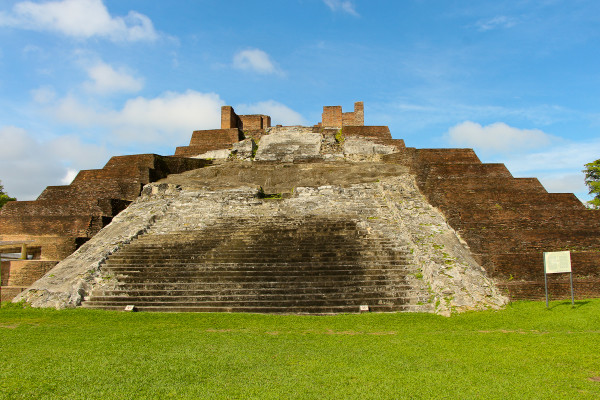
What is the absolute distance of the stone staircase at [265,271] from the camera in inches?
349

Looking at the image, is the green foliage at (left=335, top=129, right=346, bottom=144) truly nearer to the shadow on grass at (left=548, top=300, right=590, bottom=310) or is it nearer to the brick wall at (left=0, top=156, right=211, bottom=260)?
the brick wall at (left=0, top=156, right=211, bottom=260)

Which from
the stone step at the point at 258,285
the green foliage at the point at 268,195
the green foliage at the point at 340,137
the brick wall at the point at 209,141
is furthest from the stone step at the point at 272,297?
the green foliage at the point at 340,137

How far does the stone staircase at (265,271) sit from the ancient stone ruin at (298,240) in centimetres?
3

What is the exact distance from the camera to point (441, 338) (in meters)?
6.47

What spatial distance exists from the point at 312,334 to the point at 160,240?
6.19 meters

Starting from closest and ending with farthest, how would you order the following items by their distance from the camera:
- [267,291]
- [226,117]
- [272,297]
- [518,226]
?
[272,297]
[267,291]
[518,226]
[226,117]

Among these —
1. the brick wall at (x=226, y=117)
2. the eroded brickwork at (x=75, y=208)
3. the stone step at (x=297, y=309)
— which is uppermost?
the brick wall at (x=226, y=117)

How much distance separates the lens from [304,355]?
5.52 m

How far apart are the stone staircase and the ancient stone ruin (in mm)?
33

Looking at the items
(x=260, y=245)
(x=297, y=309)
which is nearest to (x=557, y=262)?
(x=297, y=309)

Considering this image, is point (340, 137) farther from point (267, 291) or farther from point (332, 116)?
point (267, 291)

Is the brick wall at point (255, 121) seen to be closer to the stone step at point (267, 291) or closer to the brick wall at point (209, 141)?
the brick wall at point (209, 141)

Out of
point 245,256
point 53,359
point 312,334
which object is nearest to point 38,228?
point 245,256

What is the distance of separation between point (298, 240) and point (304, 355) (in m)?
5.57
